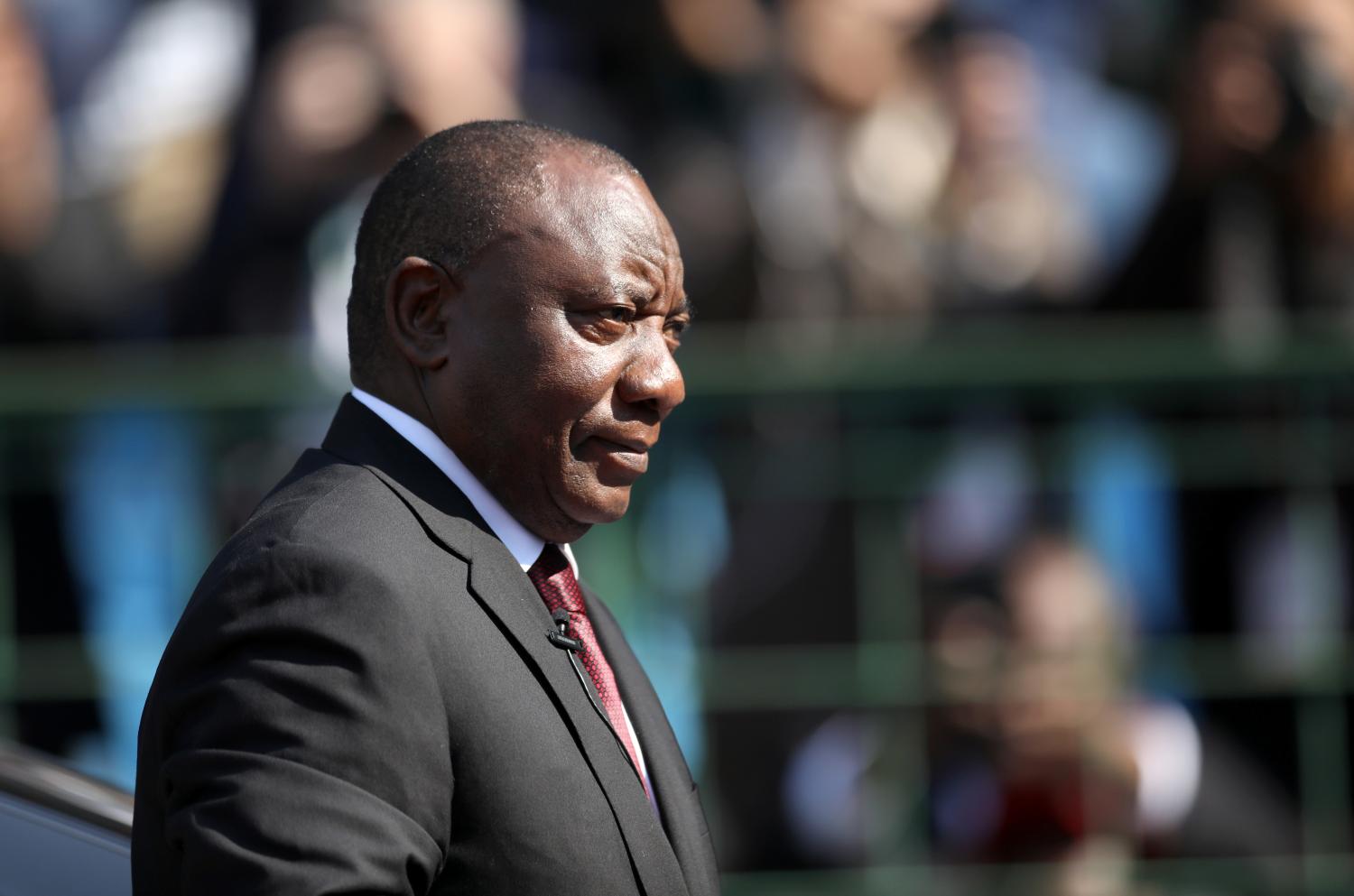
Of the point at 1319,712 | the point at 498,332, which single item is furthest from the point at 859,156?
the point at 498,332

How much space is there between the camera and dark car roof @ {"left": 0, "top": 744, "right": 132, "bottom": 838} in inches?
99.0

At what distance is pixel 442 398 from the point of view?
87.3 inches

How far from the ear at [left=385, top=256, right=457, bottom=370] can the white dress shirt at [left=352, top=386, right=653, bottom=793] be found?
76 mm

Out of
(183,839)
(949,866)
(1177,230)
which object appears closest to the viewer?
(183,839)

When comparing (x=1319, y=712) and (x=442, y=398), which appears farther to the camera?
(x=1319, y=712)

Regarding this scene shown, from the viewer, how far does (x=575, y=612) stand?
7.76 ft

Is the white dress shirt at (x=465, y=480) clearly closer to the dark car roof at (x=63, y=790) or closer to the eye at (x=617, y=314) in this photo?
the eye at (x=617, y=314)

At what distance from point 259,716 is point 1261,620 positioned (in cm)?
402

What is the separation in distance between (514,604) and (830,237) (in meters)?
3.46

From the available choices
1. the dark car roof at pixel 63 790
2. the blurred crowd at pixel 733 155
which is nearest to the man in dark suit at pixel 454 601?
the dark car roof at pixel 63 790

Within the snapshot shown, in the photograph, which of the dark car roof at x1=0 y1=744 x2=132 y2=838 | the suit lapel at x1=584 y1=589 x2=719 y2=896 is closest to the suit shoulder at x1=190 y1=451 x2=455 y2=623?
the suit lapel at x1=584 y1=589 x2=719 y2=896

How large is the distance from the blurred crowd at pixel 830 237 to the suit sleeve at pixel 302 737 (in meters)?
3.16

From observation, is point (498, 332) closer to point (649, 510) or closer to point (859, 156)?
point (649, 510)

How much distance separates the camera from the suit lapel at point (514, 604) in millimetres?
2113
